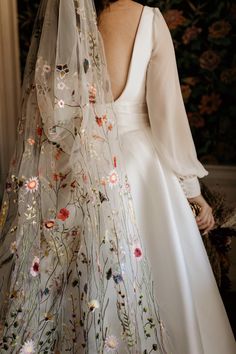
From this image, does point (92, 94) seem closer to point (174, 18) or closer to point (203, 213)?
point (203, 213)

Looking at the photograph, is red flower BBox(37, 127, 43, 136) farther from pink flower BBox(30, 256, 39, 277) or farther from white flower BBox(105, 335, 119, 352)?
white flower BBox(105, 335, 119, 352)

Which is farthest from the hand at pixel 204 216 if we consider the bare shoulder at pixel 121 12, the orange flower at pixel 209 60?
the orange flower at pixel 209 60

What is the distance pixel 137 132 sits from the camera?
912 mm

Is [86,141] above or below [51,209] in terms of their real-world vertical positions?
above

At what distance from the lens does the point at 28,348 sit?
780 millimetres

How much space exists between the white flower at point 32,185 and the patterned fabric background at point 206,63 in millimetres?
778

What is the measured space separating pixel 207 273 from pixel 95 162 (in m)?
0.40

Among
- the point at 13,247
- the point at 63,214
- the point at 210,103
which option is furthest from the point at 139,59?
the point at 210,103

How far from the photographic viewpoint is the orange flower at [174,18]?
4.29ft

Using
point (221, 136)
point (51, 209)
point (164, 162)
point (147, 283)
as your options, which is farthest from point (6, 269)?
point (221, 136)

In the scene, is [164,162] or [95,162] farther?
[164,162]

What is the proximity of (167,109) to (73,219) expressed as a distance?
0.32 meters

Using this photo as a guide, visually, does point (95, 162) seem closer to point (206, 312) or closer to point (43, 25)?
point (43, 25)

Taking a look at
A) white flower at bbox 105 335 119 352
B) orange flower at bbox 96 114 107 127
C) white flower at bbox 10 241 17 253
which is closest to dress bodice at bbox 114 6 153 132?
orange flower at bbox 96 114 107 127
